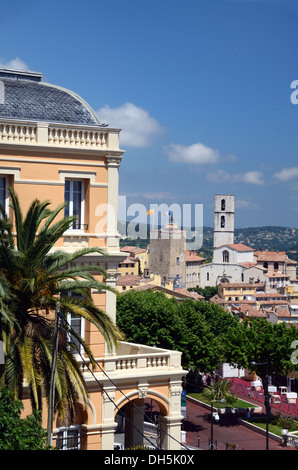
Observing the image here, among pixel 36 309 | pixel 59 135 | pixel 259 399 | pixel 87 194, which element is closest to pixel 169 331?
pixel 259 399

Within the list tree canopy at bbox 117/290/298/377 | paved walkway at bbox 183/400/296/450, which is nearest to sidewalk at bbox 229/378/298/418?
tree canopy at bbox 117/290/298/377

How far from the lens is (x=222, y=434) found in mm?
50969

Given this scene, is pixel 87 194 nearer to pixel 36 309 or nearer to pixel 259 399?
pixel 36 309

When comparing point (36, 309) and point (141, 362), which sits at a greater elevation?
point (36, 309)

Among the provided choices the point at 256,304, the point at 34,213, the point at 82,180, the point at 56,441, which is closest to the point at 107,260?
the point at 82,180

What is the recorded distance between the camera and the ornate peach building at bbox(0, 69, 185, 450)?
23328 mm

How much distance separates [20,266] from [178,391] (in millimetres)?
8280

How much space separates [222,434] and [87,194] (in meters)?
31.4

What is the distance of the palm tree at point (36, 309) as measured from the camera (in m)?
19.6

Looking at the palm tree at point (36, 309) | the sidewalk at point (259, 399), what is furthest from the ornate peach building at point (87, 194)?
the sidewalk at point (259, 399)

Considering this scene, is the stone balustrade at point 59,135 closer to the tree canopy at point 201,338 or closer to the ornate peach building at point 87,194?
the ornate peach building at point 87,194

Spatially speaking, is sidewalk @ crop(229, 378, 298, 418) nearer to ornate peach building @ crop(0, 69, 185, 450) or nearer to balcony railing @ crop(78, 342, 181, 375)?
balcony railing @ crop(78, 342, 181, 375)

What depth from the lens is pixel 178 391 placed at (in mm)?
25359

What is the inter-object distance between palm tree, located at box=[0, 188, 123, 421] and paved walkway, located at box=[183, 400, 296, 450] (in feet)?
88.8
